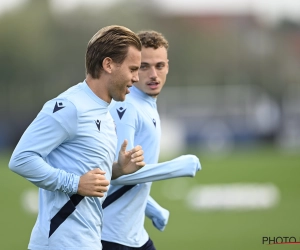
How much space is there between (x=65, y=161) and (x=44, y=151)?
219mm

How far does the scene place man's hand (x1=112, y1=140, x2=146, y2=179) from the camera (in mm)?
5637

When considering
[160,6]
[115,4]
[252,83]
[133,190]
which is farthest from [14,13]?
[133,190]

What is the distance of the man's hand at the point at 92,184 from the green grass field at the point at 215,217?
A: 6644 millimetres

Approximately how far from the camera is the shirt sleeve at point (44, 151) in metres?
5.08

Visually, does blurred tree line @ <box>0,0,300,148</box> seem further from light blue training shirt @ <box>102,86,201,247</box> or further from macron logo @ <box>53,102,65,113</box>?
macron logo @ <box>53,102,65,113</box>

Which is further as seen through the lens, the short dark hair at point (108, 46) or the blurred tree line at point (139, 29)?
the blurred tree line at point (139, 29)

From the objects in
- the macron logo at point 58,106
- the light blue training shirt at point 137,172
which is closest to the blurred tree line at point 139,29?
the light blue training shirt at point 137,172

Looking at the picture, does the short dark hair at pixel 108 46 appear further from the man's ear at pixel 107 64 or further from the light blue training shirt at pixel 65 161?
the light blue training shirt at pixel 65 161

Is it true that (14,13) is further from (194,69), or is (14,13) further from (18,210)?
(18,210)

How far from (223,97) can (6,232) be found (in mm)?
36843

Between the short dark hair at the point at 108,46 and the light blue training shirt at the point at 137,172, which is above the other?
the short dark hair at the point at 108,46

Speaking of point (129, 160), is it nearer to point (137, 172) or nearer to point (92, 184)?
point (137, 172)

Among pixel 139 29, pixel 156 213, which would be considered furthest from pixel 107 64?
pixel 139 29

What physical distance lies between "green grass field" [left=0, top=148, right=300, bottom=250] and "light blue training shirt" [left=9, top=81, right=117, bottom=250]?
6.57 m
